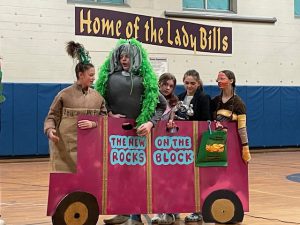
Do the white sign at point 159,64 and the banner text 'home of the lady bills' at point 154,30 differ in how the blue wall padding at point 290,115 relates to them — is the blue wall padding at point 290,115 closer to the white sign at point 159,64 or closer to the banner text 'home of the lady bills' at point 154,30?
the banner text 'home of the lady bills' at point 154,30

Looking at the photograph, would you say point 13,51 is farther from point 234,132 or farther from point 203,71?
point 234,132

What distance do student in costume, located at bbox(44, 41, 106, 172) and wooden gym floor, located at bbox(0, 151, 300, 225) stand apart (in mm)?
834

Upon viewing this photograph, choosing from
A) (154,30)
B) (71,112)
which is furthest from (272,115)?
(71,112)

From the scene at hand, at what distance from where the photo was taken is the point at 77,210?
4.27 metres

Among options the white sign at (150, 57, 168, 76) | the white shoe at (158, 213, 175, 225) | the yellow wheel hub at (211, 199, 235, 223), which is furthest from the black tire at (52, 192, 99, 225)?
the white sign at (150, 57, 168, 76)

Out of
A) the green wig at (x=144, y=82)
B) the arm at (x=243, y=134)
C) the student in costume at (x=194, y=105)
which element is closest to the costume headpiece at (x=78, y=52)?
the green wig at (x=144, y=82)

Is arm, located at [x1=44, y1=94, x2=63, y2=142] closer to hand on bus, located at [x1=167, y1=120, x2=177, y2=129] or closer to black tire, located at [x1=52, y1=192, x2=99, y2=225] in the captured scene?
black tire, located at [x1=52, y1=192, x2=99, y2=225]

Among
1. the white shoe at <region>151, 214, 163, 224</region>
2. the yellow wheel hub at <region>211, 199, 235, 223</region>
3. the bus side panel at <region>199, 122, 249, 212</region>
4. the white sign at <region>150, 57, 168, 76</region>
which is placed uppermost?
the white sign at <region>150, 57, 168, 76</region>

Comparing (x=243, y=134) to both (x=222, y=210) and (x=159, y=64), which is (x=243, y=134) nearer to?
(x=222, y=210)

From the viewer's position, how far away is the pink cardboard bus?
4.29 m

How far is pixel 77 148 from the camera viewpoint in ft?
14.1

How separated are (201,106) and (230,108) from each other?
27 centimetres

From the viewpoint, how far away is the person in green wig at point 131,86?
4.51 meters

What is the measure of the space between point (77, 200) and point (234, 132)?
1.59 meters
